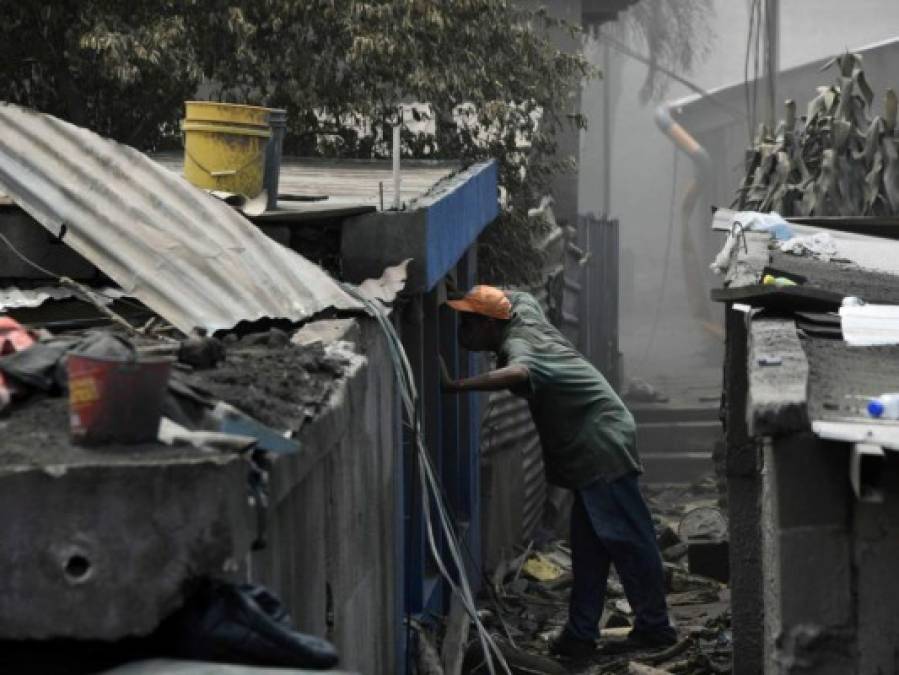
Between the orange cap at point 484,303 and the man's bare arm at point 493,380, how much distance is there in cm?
37

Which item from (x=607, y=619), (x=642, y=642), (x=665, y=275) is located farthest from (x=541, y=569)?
(x=665, y=275)

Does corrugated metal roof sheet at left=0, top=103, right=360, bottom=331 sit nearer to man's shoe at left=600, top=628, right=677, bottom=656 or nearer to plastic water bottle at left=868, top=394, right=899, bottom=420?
plastic water bottle at left=868, top=394, right=899, bottom=420

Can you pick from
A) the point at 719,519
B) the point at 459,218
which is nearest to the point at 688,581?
the point at 719,519

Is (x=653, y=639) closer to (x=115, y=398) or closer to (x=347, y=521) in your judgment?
(x=347, y=521)

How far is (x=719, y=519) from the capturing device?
1236cm

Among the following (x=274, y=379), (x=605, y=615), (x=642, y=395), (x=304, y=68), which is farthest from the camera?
(x=642, y=395)

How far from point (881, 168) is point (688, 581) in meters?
3.34

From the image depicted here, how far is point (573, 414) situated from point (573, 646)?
1332 mm

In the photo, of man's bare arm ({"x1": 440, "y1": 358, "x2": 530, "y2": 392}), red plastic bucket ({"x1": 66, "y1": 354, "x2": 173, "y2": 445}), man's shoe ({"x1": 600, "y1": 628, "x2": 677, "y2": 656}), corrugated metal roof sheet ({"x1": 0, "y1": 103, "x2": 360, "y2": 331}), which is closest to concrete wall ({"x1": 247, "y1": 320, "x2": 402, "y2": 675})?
corrugated metal roof sheet ({"x1": 0, "y1": 103, "x2": 360, "y2": 331})

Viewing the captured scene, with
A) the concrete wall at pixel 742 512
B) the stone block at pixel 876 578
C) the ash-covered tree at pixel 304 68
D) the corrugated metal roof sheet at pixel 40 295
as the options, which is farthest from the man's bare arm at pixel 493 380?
the ash-covered tree at pixel 304 68

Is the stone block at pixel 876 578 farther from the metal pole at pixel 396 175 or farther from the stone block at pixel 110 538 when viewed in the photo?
the metal pole at pixel 396 175

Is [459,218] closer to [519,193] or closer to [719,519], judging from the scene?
[719,519]

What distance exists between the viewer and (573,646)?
31.3 ft

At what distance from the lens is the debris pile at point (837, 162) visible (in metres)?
12.3
